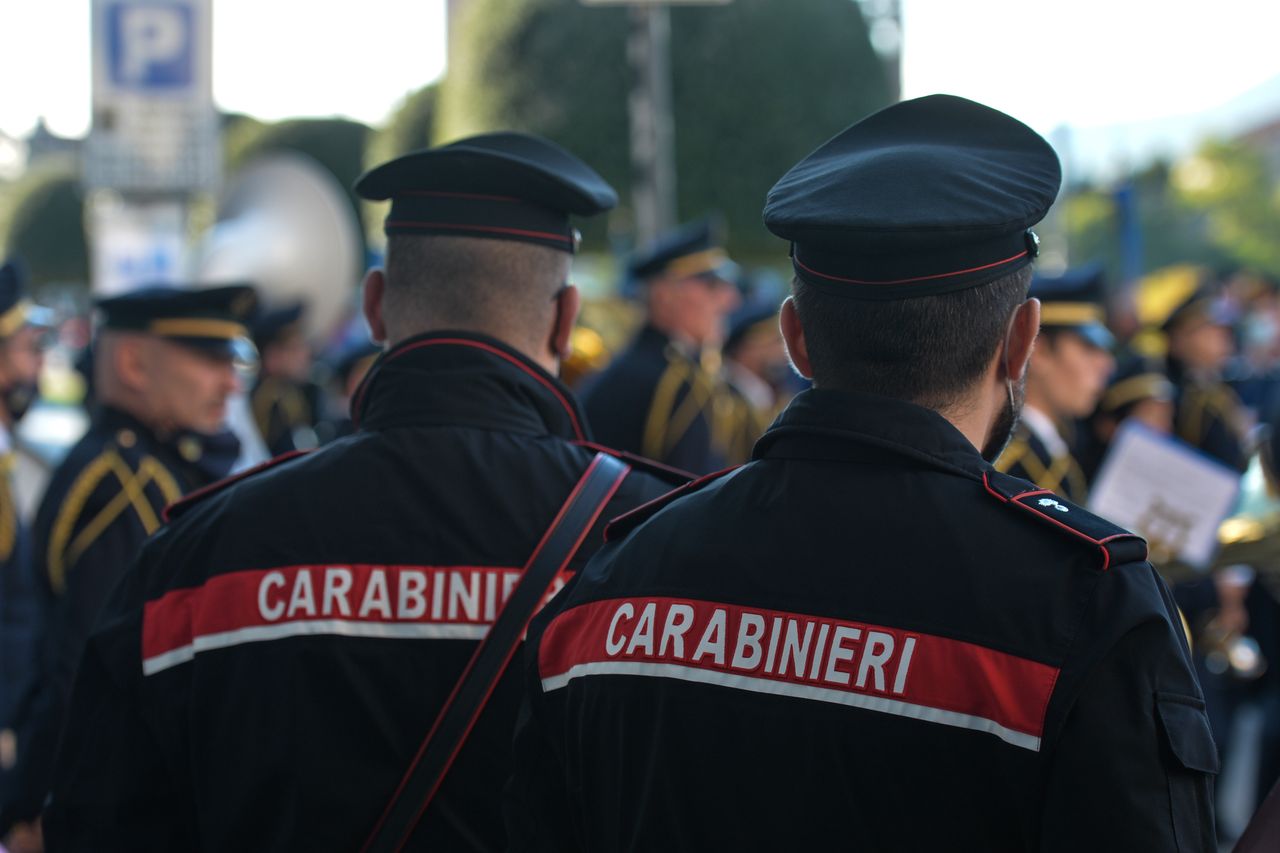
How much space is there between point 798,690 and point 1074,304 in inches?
148

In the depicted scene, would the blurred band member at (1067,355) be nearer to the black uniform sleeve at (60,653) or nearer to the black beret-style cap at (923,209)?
the black uniform sleeve at (60,653)

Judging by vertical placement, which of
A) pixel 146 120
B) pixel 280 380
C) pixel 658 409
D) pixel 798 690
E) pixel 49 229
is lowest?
pixel 49 229

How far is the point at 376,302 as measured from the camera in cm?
259

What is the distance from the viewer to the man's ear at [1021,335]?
5.54 feet

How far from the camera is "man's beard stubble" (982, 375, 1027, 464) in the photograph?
5.75 feet

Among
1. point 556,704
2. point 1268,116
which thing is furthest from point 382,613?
point 1268,116

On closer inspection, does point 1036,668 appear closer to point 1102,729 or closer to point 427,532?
point 1102,729

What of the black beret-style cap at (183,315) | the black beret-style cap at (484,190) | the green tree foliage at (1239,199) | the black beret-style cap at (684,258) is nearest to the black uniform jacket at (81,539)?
the black beret-style cap at (183,315)

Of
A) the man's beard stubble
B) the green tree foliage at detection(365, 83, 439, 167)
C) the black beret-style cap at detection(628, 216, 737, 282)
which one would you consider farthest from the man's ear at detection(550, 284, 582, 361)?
the green tree foliage at detection(365, 83, 439, 167)

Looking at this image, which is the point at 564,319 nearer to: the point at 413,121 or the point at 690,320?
the point at 690,320

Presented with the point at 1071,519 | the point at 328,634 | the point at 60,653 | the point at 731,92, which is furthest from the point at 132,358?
the point at 731,92

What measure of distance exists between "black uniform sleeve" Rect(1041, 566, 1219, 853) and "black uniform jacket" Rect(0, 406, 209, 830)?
8.97ft

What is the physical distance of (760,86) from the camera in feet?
67.3

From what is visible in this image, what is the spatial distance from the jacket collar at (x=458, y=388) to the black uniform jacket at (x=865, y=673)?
2.04ft
